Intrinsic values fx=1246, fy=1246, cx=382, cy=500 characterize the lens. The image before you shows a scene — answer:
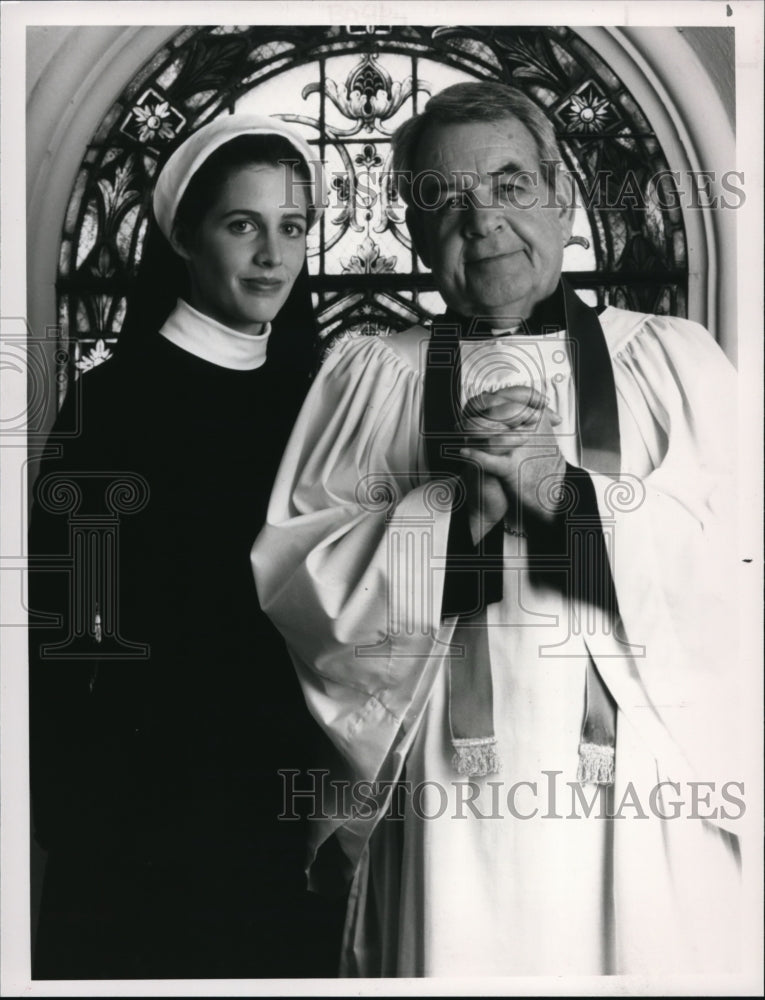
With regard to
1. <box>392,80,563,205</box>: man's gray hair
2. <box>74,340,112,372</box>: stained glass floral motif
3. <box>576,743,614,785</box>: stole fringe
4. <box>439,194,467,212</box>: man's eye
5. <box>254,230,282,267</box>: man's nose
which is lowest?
<box>576,743,614,785</box>: stole fringe

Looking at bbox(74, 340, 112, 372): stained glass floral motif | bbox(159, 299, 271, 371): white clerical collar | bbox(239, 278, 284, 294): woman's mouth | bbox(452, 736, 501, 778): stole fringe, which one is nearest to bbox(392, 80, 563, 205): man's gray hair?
bbox(239, 278, 284, 294): woman's mouth

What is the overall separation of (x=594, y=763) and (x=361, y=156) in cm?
149

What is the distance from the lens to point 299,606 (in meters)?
2.79

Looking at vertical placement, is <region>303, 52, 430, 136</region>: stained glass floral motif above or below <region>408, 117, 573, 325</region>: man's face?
above

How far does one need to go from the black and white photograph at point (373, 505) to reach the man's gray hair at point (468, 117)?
0.01 m

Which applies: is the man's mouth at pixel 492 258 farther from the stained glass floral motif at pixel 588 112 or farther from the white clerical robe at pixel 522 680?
the stained glass floral motif at pixel 588 112

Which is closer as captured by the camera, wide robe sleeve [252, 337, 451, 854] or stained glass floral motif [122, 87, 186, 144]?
wide robe sleeve [252, 337, 451, 854]

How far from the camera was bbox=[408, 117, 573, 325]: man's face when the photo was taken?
285cm


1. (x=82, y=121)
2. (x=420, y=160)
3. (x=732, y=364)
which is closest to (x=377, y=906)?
(x=732, y=364)

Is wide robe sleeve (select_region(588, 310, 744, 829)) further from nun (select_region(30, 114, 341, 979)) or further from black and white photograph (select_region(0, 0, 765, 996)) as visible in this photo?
nun (select_region(30, 114, 341, 979))

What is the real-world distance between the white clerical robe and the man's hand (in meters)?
0.05

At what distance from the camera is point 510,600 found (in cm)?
282

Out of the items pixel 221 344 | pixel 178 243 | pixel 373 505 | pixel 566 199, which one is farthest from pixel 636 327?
pixel 178 243

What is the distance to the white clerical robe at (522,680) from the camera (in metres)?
2.79
